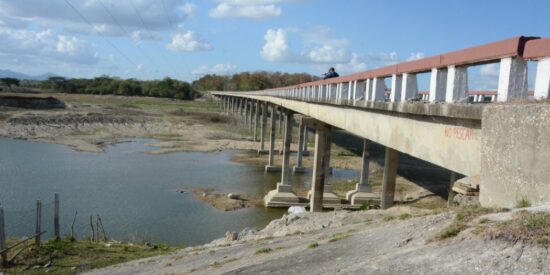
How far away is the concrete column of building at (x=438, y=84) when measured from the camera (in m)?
8.83

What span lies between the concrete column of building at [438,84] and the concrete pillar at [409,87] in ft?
4.60

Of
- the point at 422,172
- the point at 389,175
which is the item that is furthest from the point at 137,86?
the point at 389,175

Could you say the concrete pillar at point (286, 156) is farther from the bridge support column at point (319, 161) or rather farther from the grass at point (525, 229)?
the grass at point (525, 229)

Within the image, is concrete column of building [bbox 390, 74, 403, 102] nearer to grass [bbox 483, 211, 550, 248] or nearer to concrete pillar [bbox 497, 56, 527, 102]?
concrete pillar [bbox 497, 56, 527, 102]

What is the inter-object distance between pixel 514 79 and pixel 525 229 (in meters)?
2.25

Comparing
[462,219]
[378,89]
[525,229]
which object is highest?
[378,89]

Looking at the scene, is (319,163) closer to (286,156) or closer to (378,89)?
(286,156)

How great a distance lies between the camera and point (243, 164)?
4281 centimetres

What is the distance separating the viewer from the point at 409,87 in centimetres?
1048

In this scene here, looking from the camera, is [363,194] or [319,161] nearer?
[319,161]

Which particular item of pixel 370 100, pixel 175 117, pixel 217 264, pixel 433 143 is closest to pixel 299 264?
pixel 217 264

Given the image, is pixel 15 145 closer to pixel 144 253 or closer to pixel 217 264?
pixel 144 253

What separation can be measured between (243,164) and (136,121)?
1253 inches

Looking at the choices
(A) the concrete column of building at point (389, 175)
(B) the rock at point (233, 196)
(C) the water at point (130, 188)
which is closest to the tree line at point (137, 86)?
(C) the water at point (130, 188)
